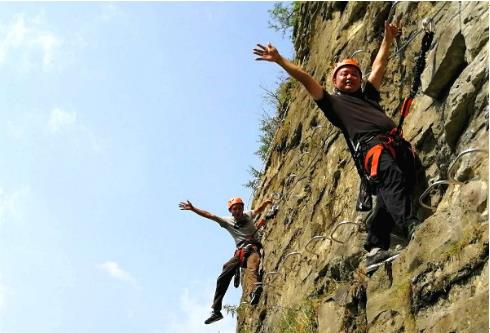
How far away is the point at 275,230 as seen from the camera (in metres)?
12.1

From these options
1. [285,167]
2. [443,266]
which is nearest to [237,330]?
[285,167]

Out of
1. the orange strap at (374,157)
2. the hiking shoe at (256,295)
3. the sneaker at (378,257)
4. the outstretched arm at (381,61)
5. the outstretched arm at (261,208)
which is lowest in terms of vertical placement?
the sneaker at (378,257)

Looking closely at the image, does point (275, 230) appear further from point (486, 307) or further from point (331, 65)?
point (486, 307)

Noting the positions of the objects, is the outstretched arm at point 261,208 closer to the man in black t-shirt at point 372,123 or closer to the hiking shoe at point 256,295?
the hiking shoe at point 256,295

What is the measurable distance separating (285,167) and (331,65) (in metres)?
2.39

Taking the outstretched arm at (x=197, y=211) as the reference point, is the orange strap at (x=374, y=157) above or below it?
below

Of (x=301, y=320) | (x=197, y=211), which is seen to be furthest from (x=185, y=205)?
(x=301, y=320)

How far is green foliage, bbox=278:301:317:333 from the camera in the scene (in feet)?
23.4

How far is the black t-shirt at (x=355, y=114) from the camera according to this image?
6457 millimetres

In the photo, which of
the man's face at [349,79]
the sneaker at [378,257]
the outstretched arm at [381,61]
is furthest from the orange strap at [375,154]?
the outstretched arm at [381,61]

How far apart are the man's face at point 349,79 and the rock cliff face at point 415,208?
0.72 metres

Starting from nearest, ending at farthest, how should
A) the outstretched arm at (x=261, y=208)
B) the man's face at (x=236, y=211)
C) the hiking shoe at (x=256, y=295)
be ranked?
the hiking shoe at (x=256, y=295)
the man's face at (x=236, y=211)
the outstretched arm at (x=261, y=208)

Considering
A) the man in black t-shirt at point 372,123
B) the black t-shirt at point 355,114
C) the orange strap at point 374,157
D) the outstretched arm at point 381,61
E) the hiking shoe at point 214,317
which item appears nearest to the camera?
the man in black t-shirt at point 372,123

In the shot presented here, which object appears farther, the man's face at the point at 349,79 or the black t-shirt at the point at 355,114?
the man's face at the point at 349,79
